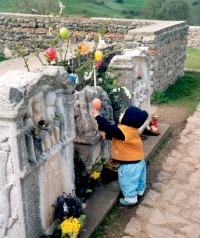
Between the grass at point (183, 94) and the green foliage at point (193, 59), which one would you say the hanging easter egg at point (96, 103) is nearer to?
the grass at point (183, 94)

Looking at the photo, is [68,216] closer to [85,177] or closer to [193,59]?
[85,177]

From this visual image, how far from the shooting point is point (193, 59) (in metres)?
14.4

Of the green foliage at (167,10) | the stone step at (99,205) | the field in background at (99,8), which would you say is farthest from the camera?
the field in background at (99,8)

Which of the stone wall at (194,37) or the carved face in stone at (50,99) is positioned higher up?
the carved face in stone at (50,99)

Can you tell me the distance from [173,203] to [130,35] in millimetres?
4996

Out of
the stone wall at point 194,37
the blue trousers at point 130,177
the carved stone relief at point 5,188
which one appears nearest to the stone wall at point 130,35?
the blue trousers at point 130,177

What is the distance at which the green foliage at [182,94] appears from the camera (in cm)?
881

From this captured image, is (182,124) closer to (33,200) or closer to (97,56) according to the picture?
(97,56)

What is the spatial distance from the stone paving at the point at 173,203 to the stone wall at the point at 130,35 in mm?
3273

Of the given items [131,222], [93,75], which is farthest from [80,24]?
[131,222]

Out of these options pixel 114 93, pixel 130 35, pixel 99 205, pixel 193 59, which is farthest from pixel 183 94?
pixel 99 205

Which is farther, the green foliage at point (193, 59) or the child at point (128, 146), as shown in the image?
the green foliage at point (193, 59)

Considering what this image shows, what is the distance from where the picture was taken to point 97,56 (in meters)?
4.66

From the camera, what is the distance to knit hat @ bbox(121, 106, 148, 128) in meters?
4.25
